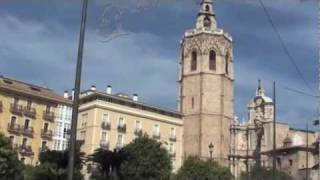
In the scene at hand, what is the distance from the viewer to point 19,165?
49875mm

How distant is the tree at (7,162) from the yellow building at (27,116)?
20.0m

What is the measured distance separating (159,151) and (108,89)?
27.5m

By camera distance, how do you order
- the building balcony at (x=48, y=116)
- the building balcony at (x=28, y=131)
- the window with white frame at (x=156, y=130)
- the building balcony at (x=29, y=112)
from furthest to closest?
the window with white frame at (x=156, y=130) < the building balcony at (x=48, y=116) < the building balcony at (x=29, y=112) < the building balcony at (x=28, y=131)

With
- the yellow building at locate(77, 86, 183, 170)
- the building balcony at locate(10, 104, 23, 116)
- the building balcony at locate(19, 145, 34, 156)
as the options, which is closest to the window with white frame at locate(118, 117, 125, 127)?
the yellow building at locate(77, 86, 183, 170)

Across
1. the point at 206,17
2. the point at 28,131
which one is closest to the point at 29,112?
the point at 28,131

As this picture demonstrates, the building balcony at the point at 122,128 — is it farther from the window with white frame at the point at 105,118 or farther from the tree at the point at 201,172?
the tree at the point at 201,172

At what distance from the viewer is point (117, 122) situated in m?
83.0

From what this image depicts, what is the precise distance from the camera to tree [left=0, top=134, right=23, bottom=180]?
153 feet

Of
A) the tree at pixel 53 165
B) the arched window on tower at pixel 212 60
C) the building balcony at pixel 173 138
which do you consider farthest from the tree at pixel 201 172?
the arched window on tower at pixel 212 60

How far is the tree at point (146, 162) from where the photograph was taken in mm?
61594

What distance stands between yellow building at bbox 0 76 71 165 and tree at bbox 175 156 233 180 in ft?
55.9

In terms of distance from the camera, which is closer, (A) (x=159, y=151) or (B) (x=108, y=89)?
(A) (x=159, y=151)

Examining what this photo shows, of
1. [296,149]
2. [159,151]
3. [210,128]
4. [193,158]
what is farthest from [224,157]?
[159,151]

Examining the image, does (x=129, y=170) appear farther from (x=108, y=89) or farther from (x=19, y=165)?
(x=108, y=89)
